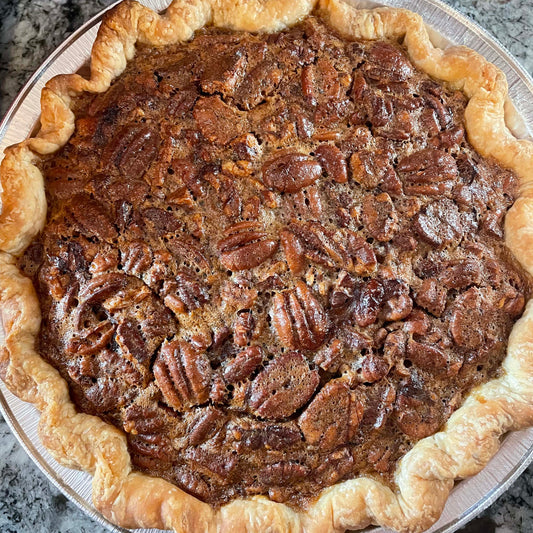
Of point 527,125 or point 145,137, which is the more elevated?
point 527,125

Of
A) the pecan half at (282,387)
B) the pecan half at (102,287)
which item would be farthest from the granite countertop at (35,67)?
the pecan half at (282,387)

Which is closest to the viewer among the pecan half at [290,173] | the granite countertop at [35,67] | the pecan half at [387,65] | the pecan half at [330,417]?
the pecan half at [330,417]

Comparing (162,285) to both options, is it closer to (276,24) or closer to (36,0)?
(276,24)

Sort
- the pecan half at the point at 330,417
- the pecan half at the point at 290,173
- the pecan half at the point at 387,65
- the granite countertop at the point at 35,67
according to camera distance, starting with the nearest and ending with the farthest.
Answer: the pecan half at the point at 330,417
the pecan half at the point at 290,173
the pecan half at the point at 387,65
the granite countertop at the point at 35,67

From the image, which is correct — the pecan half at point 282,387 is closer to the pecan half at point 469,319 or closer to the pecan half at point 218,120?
the pecan half at point 469,319

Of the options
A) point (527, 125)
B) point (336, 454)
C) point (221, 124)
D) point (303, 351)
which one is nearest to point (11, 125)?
point (221, 124)

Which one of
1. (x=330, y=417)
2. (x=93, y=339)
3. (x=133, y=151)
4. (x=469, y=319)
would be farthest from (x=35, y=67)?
(x=469, y=319)

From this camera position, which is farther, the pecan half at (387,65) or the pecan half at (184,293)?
the pecan half at (387,65)
